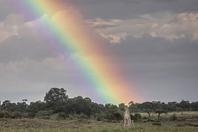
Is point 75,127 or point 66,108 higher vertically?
point 66,108

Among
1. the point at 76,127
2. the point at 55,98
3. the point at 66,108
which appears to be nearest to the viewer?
the point at 76,127

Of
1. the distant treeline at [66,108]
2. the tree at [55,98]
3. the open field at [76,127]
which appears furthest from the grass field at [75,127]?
the tree at [55,98]

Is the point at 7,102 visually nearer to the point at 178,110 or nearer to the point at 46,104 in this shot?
the point at 46,104

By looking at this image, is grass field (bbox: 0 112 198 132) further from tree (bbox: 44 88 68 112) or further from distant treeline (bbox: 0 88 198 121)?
tree (bbox: 44 88 68 112)

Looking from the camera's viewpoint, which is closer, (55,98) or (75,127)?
(75,127)

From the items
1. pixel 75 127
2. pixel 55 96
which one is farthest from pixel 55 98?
pixel 75 127

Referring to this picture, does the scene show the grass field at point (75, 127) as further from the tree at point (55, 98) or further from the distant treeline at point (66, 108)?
the tree at point (55, 98)

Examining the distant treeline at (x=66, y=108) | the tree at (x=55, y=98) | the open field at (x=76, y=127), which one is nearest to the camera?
the open field at (x=76, y=127)

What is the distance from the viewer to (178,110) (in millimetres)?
116312

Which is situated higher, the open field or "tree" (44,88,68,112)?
"tree" (44,88,68,112)

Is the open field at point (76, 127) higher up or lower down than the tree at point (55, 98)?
lower down

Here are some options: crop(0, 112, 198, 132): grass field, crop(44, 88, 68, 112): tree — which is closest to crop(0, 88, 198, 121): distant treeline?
crop(44, 88, 68, 112): tree

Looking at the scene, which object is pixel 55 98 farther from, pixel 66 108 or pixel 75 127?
pixel 75 127

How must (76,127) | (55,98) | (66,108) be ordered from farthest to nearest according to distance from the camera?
1. (55,98)
2. (66,108)
3. (76,127)
